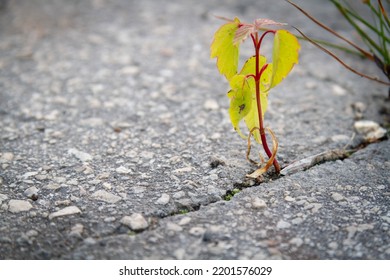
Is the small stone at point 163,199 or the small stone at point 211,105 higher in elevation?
the small stone at point 211,105

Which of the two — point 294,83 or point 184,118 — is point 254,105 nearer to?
point 184,118

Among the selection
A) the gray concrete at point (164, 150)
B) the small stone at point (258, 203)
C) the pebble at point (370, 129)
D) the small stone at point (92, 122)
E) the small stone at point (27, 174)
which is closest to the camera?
the gray concrete at point (164, 150)

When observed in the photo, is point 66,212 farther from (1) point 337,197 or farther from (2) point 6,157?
(1) point 337,197

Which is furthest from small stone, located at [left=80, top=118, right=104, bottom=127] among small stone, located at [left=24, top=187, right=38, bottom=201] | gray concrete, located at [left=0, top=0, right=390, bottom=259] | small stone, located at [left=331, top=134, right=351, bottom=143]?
small stone, located at [left=331, top=134, right=351, bottom=143]

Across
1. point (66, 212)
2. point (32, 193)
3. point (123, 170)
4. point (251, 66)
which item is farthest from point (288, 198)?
point (32, 193)

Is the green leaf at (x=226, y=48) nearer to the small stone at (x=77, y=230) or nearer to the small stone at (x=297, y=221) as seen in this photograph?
the small stone at (x=297, y=221)

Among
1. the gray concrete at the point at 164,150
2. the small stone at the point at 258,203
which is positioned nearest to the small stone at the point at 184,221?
the gray concrete at the point at 164,150
